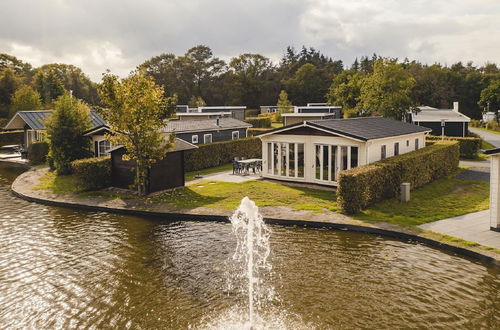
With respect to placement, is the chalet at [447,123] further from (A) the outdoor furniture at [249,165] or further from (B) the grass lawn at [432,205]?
(A) the outdoor furniture at [249,165]

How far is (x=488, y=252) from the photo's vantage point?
13.2m

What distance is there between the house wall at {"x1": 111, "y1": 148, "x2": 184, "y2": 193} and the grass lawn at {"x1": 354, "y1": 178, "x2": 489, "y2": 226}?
10.5 metres

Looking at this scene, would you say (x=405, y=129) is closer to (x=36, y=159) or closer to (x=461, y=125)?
(x=461, y=125)

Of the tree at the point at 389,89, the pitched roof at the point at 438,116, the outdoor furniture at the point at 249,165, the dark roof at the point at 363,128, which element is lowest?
the outdoor furniture at the point at 249,165

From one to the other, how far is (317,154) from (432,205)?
6746 mm

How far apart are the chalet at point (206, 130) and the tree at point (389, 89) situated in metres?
12.4

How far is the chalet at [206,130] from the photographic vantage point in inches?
1241

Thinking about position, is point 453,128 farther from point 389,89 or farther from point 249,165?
point 249,165

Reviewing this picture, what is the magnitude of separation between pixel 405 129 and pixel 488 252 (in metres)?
15.0

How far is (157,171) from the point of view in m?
22.5

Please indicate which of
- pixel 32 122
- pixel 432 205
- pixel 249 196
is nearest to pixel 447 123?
pixel 432 205

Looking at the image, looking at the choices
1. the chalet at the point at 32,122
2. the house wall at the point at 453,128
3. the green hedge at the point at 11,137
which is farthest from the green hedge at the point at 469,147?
the green hedge at the point at 11,137

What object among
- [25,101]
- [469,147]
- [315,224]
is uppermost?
[25,101]

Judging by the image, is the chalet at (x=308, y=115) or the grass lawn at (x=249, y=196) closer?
the grass lawn at (x=249, y=196)
